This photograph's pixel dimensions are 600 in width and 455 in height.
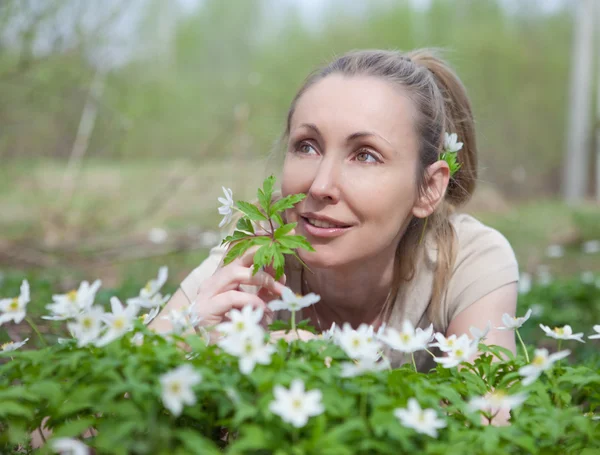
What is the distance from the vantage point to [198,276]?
6.95 feet

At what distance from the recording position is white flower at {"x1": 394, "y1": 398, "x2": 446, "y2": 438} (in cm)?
90

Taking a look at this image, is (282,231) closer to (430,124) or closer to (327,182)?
(327,182)

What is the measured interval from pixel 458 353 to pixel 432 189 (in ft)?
2.73

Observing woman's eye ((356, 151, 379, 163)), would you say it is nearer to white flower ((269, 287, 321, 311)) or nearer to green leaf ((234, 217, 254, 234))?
green leaf ((234, 217, 254, 234))

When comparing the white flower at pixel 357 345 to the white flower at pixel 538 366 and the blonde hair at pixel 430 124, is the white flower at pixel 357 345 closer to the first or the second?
the white flower at pixel 538 366

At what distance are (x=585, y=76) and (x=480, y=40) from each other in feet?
6.71

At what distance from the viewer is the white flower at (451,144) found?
76.7 inches

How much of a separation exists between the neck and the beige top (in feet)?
0.24

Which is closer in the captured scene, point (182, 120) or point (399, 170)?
point (399, 170)

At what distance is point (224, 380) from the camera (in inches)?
38.3

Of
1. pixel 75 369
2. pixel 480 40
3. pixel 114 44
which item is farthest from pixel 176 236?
pixel 480 40

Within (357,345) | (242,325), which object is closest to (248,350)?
(242,325)

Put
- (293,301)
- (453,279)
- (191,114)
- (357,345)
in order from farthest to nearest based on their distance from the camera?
(191,114)
(453,279)
(293,301)
(357,345)

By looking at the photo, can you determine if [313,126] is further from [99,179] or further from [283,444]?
[99,179]
